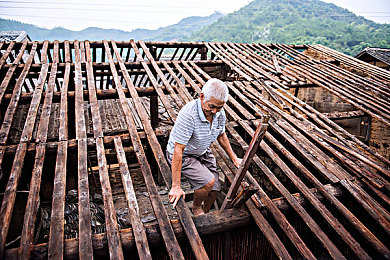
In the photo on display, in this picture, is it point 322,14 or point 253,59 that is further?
point 322,14

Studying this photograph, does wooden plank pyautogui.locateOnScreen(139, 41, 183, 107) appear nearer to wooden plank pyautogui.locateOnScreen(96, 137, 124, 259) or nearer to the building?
wooden plank pyautogui.locateOnScreen(96, 137, 124, 259)

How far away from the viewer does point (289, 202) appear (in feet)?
6.56

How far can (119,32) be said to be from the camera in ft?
294

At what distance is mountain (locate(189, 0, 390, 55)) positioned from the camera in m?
37.3

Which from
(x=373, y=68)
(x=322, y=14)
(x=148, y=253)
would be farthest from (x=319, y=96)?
(x=322, y=14)

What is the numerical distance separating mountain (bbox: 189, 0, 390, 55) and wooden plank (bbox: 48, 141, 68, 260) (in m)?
37.6

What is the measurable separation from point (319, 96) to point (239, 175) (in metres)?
6.97

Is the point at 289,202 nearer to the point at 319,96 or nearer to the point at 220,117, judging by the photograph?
the point at 220,117

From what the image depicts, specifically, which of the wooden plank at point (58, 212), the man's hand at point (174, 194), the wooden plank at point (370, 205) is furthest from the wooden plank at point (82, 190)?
the wooden plank at point (370, 205)

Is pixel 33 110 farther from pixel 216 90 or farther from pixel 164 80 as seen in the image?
pixel 216 90

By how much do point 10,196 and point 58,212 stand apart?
437 mm

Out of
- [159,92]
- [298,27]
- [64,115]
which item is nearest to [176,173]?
[64,115]

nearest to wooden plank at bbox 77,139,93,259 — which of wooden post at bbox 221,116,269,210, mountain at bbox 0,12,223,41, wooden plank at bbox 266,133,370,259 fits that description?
wooden post at bbox 221,116,269,210

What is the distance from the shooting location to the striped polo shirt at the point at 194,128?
73.5 inches
